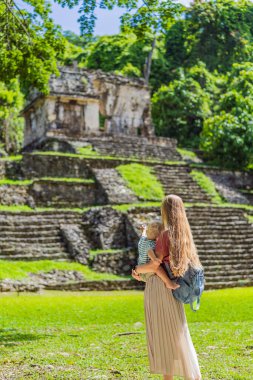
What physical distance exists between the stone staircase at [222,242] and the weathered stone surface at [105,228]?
0.44 m

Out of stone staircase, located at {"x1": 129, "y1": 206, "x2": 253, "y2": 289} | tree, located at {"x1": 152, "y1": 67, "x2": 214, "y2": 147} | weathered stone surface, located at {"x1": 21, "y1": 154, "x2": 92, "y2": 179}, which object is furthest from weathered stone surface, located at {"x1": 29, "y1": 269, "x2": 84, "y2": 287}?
tree, located at {"x1": 152, "y1": 67, "x2": 214, "y2": 147}

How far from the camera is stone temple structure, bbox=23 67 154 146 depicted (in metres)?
25.5

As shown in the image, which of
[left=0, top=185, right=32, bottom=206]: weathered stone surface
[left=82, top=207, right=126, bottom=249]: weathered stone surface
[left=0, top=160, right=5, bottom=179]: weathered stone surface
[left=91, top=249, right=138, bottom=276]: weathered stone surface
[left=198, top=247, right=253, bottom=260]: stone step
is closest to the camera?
[left=91, top=249, right=138, bottom=276]: weathered stone surface

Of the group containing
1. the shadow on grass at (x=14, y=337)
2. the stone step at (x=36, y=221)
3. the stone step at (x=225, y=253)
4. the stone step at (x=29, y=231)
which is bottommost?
the stone step at (x=225, y=253)

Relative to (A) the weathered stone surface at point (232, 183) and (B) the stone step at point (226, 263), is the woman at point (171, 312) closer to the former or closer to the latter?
(B) the stone step at point (226, 263)

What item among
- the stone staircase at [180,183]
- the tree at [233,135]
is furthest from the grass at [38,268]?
the tree at [233,135]

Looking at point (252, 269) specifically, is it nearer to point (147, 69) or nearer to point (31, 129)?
point (31, 129)

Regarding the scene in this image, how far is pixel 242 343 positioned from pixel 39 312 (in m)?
4.05

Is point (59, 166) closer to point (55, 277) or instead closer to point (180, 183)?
point (180, 183)

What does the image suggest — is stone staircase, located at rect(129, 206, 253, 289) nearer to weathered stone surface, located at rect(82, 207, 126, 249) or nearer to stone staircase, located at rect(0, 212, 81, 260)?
weathered stone surface, located at rect(82, 207, 126, 249)

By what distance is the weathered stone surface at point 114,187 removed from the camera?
60.4ft

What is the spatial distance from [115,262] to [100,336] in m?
7.01

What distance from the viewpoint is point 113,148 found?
79.5 ft

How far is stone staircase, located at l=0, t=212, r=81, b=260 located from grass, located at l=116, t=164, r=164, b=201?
3.57 m
